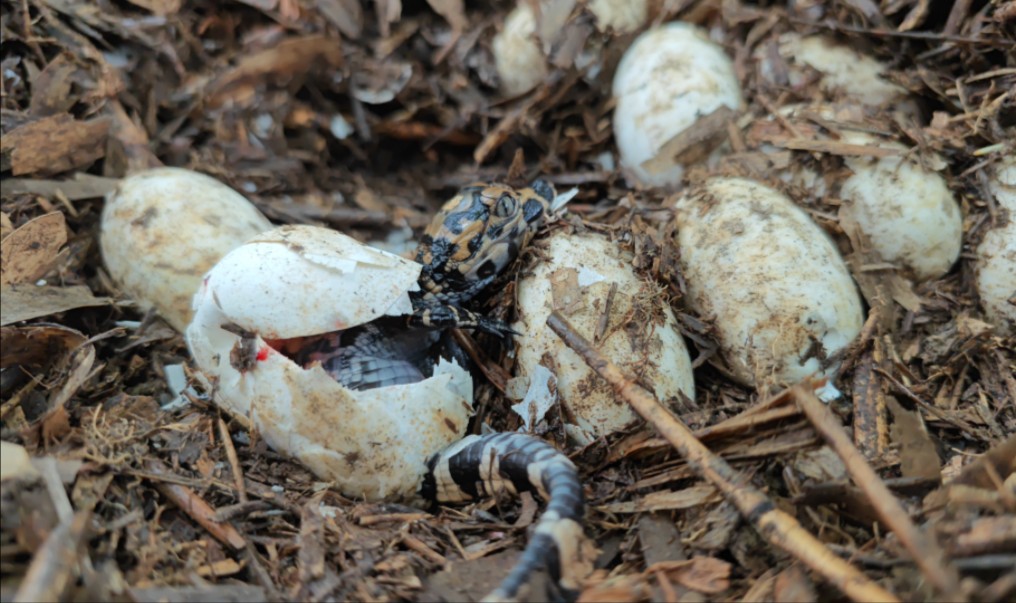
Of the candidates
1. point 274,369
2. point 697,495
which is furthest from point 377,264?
point 697,495

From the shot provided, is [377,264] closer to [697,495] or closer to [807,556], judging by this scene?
[697,495]

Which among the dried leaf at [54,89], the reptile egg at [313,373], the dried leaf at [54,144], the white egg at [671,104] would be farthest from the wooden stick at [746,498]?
the dried leaf at [54,89]

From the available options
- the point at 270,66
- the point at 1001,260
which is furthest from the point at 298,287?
the point at 1001,260

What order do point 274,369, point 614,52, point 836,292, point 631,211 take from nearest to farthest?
point 274,369 → point 836,292 → point 631,211 → point 614,52

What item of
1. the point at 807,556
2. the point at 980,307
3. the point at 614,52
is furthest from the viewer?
the point at 614,52

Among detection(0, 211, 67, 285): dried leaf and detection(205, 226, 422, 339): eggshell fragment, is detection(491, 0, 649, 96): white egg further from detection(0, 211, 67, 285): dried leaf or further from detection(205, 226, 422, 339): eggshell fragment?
detection(0, 211, 67, 285): dried leaf

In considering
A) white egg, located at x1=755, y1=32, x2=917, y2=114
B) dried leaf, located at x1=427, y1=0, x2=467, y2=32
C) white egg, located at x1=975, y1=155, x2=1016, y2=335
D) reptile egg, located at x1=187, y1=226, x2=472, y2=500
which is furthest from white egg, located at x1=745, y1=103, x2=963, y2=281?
dried leaf, located at x1=427, y1=0, x2=467, y2=32
